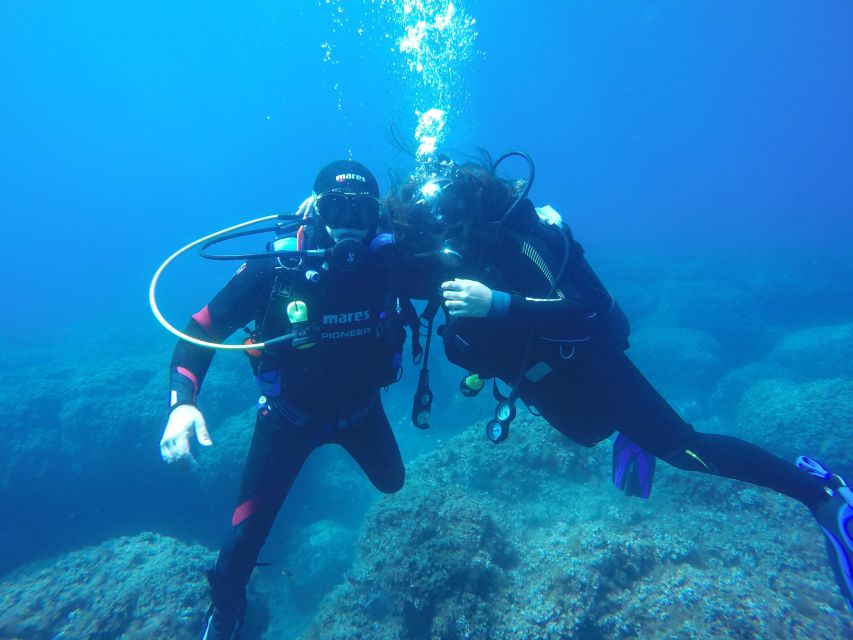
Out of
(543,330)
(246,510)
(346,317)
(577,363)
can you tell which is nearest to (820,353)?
(577,363)

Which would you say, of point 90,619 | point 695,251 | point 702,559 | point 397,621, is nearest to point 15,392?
point 90,619

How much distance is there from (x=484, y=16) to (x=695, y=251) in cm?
4798

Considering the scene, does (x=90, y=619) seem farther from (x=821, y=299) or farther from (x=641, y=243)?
(x=641, y=243)

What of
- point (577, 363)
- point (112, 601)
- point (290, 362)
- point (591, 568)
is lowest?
point (112, 601)

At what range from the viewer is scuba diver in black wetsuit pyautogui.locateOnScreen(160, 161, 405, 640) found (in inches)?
132

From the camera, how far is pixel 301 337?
10.6ft

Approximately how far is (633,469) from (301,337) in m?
3.72

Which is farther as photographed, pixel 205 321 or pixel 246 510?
pixel 246 510

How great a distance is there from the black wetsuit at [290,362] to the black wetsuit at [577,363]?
2.32ft

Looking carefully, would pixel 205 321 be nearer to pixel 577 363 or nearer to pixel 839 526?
pixel 577 363

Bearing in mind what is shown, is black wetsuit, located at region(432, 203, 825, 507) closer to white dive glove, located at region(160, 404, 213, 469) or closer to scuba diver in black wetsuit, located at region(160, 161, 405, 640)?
scuba diver in black wetsuit, located at region(160, 161, 405, 640)

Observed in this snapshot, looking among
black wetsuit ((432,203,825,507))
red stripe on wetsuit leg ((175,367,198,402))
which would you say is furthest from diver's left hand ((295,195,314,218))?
red stripe on wetsuit leg ((175,367,198,402))

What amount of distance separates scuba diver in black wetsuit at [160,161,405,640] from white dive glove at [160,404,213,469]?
0.58 feet

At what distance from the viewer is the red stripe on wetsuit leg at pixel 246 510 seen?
3.61 metres
